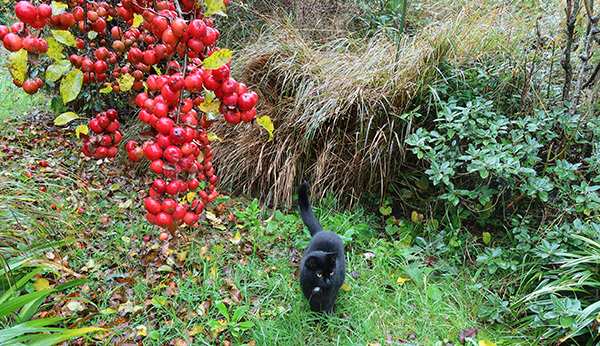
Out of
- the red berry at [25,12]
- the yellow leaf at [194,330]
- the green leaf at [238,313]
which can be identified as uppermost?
the red berry at [25,12]

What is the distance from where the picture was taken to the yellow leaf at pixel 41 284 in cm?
171

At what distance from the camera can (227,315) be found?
1743 millimetres

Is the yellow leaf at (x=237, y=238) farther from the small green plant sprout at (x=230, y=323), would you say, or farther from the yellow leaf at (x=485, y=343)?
the yellow leaf at (x=485, y=343)

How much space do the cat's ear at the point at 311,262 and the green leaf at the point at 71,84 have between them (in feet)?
4.06

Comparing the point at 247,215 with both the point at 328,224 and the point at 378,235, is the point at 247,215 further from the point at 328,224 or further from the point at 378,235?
the point at 378,235

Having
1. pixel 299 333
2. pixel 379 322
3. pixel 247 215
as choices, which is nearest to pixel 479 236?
pixel 379 322

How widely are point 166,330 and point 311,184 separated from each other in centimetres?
144

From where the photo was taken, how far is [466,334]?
1788mm

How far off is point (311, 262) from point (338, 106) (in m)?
1.25

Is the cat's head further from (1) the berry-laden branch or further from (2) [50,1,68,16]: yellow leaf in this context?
(2) [50,1,68,16]: yellow leaf

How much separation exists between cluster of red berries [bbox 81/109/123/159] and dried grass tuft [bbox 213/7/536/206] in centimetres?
169

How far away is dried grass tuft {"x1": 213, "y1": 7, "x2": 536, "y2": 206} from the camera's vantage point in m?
2.47

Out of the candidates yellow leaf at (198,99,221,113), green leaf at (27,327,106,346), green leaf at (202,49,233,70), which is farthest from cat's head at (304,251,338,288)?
green leaf at (202,49,233,70)

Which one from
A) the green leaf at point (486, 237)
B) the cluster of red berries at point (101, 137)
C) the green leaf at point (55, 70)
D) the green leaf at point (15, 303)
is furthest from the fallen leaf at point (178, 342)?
the green leaf at point (486, 237)
